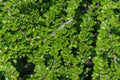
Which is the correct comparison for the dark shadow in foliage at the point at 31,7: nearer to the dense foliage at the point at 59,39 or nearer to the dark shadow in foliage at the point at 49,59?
the dense foliage at the point at 59,39

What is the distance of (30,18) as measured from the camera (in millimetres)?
3332

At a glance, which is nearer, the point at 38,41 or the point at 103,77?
the point at 103,77

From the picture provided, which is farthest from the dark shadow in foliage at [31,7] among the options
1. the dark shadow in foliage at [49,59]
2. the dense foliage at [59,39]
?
the dark shadow in foliage at [49,59]

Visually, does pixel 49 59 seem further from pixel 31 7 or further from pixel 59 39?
pixel 31 7

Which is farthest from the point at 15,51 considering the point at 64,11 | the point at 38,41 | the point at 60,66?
the point at 64,11

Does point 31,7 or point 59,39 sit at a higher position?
point 31,7

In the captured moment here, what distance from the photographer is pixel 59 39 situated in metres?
3.23

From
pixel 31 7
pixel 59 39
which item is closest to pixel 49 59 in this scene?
pixel 59 39

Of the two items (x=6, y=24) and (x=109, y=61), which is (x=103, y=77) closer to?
(x=109, y=61)

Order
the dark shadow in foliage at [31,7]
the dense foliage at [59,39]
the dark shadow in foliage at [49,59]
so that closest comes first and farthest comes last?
the dense foliage at [59,39]
the dark shadow in foliage at [49,59]
the dark shadow in foliage at [31,7]

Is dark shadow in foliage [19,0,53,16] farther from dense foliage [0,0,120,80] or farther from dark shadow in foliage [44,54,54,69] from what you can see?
dark shadow in foliage [44,54,54,69]

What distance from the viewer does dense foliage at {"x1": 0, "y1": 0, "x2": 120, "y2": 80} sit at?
9.77ft

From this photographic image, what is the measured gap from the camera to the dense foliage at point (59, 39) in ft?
9.77

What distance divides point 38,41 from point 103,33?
2.11ft
